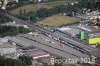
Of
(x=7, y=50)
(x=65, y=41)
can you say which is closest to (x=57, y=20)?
(x=65, y=41)

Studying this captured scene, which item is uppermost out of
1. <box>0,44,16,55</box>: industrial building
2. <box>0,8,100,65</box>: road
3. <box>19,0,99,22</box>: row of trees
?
<box>0,44,16,55</box>: industrial building

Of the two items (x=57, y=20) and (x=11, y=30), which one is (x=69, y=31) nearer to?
(x=57, y=20)

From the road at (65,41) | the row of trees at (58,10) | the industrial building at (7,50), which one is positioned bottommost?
the road at (65,41)

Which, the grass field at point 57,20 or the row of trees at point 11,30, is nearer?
the row of trees at point 11,30

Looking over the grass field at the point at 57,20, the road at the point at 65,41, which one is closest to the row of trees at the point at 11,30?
the road at the point at 65,41

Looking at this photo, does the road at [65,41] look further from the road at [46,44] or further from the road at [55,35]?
the road at [46,44]

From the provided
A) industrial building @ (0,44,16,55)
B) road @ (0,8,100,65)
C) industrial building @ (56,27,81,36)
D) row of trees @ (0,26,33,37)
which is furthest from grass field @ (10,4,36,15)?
industrial building @ (0,44,16,55)

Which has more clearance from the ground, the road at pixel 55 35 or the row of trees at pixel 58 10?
the row of trees at pixel 58 10

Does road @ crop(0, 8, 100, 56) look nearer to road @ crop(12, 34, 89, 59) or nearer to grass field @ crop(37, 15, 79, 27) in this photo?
road @ crop(12, 34, 89, 59)
